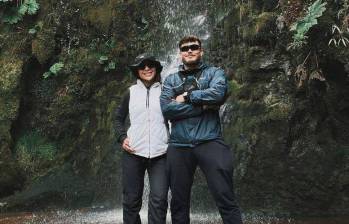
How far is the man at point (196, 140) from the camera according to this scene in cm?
436

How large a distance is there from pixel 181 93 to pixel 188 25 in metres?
5.95

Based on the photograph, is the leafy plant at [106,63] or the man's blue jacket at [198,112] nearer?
the man's blue jacket at [198,112]

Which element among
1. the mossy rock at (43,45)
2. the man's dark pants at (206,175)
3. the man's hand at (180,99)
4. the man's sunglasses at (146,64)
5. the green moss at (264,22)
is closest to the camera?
the man's dark pants at (206,175)

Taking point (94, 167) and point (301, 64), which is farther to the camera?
point (94, 167)

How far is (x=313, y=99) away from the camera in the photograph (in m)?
7.73

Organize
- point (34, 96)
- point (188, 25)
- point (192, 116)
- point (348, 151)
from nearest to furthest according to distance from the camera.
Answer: point (192, 116)
point (348, 151)
point (188, 25)
point (34, 96)

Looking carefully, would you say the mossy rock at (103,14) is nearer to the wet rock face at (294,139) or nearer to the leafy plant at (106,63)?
the leafy plant at (106,63)

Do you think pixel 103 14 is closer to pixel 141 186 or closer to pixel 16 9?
pixel 16 9

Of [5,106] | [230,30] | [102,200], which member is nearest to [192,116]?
[230,30]

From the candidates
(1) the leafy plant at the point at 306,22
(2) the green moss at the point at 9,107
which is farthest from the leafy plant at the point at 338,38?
(2) the green moss at the point at 9,107

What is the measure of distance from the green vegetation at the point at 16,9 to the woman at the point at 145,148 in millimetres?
7247

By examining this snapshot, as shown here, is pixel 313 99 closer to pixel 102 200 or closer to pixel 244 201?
pixel 244 201

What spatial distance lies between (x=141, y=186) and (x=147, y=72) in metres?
1.18

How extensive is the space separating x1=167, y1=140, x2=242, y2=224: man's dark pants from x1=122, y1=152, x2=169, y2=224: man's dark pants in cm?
11
